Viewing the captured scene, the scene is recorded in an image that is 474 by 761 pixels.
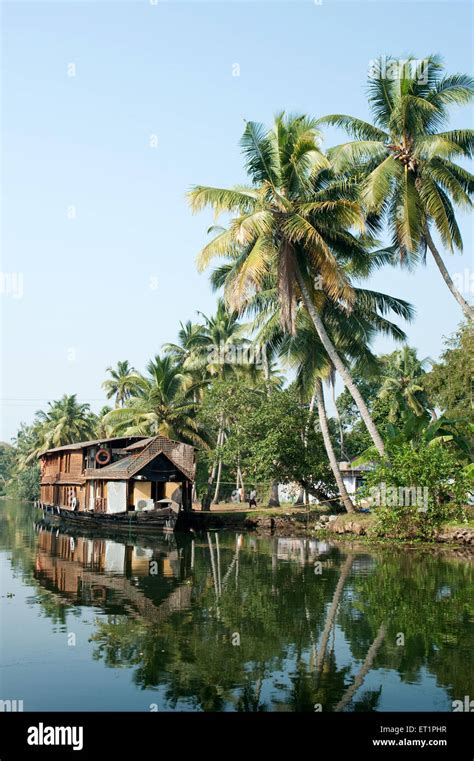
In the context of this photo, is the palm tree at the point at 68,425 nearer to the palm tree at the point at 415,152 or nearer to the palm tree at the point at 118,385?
the palm tree at the point at 118,385

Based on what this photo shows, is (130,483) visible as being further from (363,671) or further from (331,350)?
(363,671)

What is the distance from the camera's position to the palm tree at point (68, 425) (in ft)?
211

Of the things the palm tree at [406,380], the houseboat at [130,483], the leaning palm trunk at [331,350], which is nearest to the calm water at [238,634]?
the leaning palm trunk at [331,350]

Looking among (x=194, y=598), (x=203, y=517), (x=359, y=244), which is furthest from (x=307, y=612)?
(x=203, y=517)

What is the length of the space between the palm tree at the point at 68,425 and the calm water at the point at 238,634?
44.5m

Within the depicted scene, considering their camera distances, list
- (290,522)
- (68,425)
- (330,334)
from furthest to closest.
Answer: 1. (68,425)
2. (290,522)
3. (330,334)

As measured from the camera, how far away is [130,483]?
33.2 metres

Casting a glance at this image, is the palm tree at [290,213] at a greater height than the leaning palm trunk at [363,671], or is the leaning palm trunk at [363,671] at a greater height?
the palm tree at [290,213]

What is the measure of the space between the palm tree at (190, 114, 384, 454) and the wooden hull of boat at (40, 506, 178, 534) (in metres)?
9.17

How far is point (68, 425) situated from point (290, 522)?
36005mm

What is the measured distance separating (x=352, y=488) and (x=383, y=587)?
32808 millimetres

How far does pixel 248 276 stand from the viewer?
22922 mm

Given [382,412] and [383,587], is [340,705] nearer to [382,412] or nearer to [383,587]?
[383,587]

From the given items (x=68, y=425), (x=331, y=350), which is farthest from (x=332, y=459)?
(x=68, y=425)
